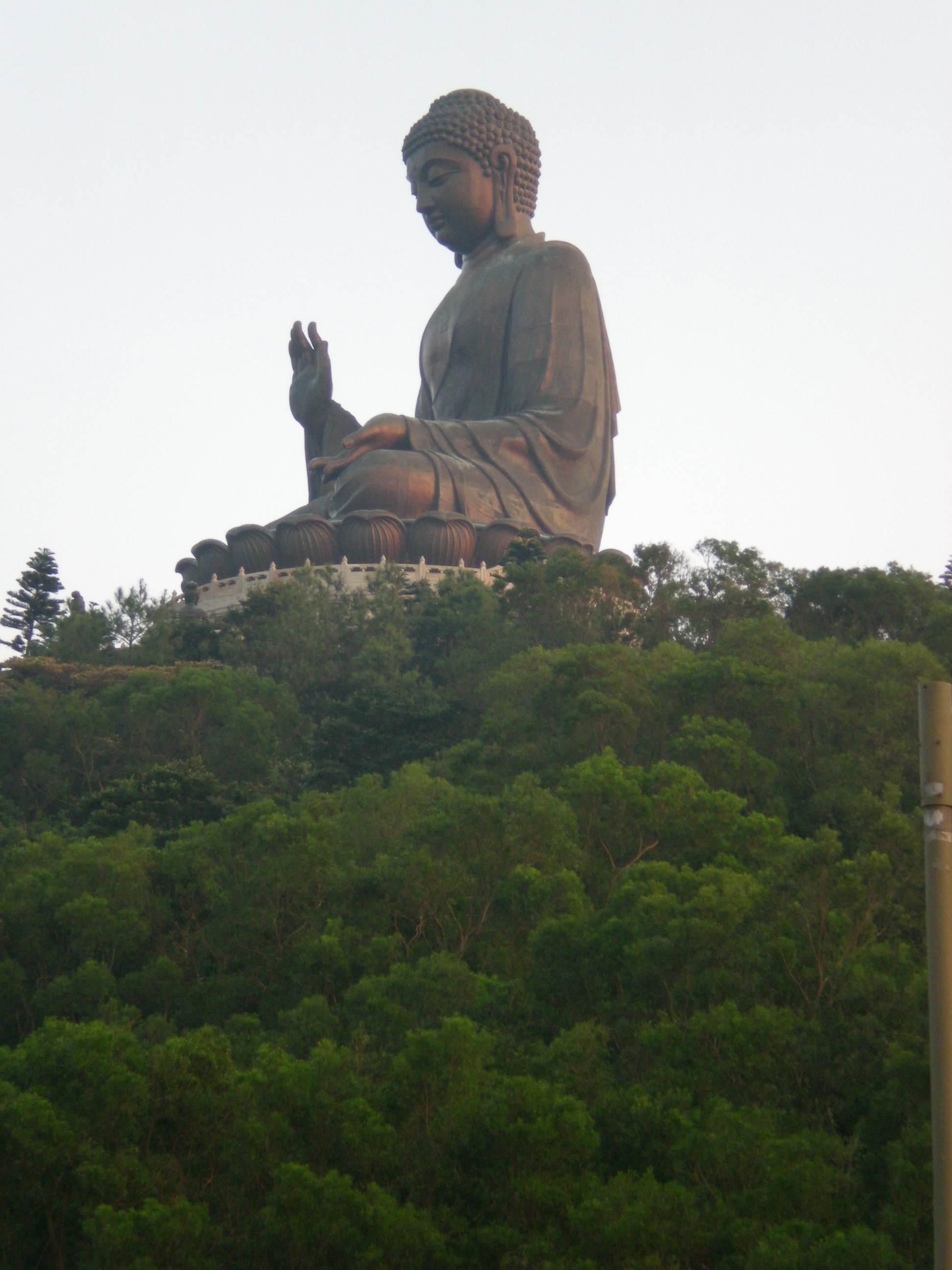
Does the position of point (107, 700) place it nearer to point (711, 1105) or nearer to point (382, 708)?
point (382, 708)

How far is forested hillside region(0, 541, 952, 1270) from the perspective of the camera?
7.85 metres

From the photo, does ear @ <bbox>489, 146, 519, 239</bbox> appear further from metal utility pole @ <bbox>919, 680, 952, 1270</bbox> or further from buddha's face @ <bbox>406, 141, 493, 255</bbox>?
metal utility pole @ <bbox>919, 680, 952, 1270</bbox>

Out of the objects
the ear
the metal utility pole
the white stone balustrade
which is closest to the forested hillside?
the metal utility pole

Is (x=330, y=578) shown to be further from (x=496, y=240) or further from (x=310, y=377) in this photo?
(x=496, y=240)

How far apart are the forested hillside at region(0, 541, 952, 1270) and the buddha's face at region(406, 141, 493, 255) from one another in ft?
35.8

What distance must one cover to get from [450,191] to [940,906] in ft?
79.0

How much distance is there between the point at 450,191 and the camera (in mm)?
27078

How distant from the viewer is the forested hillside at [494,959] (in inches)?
309

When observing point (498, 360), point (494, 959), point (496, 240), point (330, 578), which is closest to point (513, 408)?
point (498, 360)

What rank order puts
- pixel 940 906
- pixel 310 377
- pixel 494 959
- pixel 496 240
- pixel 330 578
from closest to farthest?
pixel 940 906
pixel 494 959
pixel 330 578
pixel 310 377
pixel 496 240

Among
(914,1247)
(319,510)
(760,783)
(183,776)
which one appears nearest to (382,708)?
(183,776)

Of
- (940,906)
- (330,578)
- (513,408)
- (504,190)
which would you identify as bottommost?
(940,906)

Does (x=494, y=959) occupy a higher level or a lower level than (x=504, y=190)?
lower

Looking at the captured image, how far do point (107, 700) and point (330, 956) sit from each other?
323 inches
